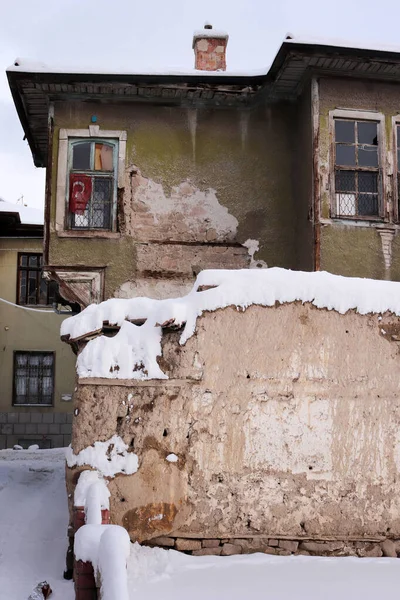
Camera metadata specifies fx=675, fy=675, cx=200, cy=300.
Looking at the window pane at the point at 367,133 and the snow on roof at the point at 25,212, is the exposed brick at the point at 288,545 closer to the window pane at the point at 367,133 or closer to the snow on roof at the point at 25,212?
the window pane at the point at 367,133

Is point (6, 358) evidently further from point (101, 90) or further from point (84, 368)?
point (84, 368)

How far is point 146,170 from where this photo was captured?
34.8 feet

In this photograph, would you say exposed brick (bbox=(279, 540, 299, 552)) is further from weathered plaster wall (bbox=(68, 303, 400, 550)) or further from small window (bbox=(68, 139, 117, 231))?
small window (bbox=(68, 139, 117, 231))

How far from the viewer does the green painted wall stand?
19.9 meters

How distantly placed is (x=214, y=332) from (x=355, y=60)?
551 centimetres

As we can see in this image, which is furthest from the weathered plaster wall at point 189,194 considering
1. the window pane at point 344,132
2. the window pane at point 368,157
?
the window pane at point 368,157

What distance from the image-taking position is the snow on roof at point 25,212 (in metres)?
22.8

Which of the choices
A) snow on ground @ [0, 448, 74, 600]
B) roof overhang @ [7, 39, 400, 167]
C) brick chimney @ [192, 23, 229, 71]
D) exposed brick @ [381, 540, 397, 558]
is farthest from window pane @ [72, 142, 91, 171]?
exposed brick @ [381, 540, 397, 558]

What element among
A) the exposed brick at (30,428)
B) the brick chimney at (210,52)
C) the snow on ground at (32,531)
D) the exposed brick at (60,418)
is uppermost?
the brick chimney at (210,52)

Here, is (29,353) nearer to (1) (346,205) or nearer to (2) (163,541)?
(1) (346,205)

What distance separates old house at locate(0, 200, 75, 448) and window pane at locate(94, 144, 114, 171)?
30.8ft

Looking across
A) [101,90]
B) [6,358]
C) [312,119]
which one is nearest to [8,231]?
[6,358]

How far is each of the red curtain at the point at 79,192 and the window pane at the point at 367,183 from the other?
4.10 m

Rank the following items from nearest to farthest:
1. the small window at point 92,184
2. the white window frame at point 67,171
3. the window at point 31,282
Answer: the white window frame at point 67,171, the small window at point 92,184, the window at point 31,282
